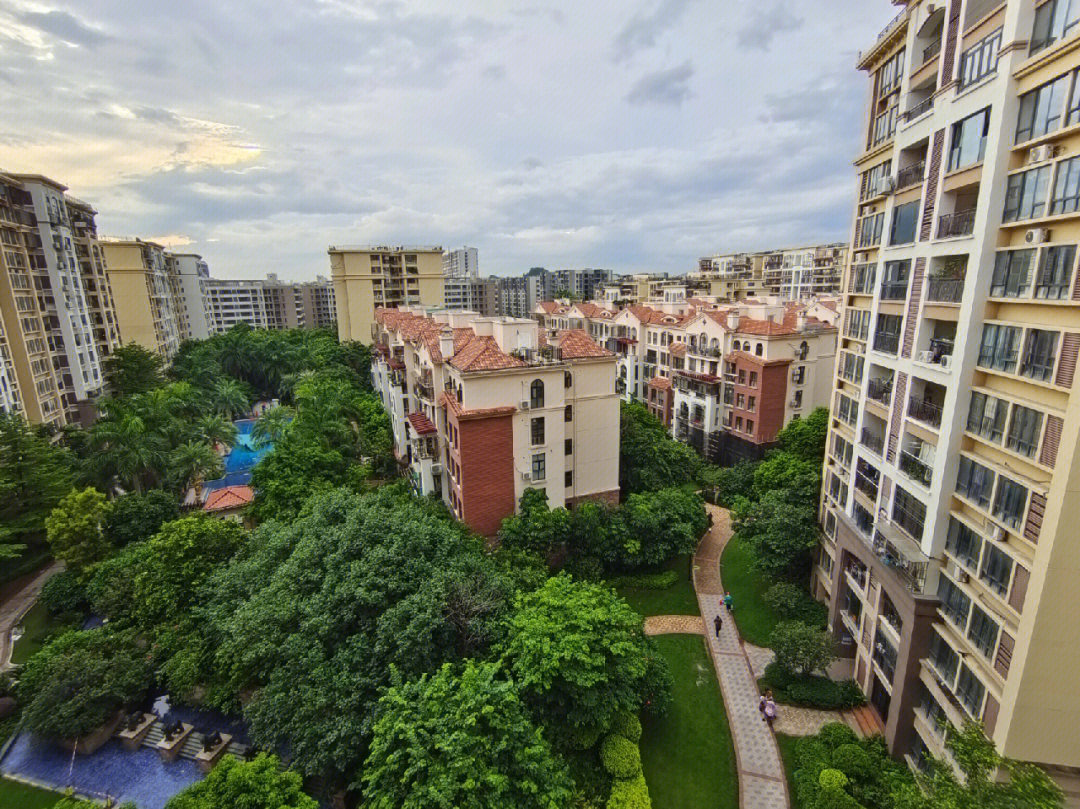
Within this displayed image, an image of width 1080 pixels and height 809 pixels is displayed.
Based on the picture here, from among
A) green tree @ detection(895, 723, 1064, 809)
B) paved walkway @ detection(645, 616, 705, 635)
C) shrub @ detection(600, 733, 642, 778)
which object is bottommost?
paved walkway @ detection(645, 616, 705, 635)

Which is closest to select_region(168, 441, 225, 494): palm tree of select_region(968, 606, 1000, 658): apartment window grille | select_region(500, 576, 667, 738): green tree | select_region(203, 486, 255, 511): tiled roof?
select_region(203, 486, 255, 511): tiled roof

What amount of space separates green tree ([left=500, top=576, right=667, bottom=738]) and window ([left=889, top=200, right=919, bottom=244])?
19018 mm

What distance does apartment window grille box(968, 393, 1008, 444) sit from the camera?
15.8 m

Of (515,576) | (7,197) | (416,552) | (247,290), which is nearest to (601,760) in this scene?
(515,576)

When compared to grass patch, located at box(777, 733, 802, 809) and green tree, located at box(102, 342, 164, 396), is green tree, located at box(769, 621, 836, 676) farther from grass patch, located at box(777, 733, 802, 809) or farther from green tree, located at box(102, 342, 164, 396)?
green tree, located at box(102, 342, 164, 396)

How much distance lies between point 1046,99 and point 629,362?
172 ft

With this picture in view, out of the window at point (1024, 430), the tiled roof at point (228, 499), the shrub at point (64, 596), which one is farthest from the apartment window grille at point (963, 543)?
the tiled roof at point (228, 499)

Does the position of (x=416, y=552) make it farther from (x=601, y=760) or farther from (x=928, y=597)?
(x=928, y=597)

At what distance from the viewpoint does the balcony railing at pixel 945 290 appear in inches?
689

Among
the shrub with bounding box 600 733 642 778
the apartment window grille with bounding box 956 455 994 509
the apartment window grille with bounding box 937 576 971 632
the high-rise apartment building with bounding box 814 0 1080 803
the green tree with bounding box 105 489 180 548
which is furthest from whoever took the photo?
the green tree with bounding box 105 489 180 548

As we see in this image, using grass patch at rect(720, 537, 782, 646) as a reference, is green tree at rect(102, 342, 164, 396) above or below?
above

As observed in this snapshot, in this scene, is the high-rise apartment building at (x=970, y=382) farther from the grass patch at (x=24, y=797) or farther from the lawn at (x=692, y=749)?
the grass patch at (x=24, y=797)

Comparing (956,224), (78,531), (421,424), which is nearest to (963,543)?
(956,224)

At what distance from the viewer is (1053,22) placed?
14.2m
